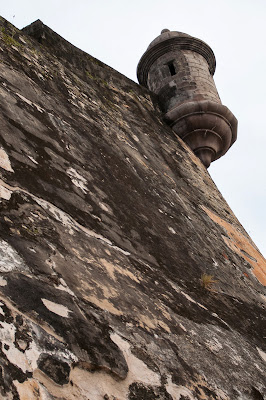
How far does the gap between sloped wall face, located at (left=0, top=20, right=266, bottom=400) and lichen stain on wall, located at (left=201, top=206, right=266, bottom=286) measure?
0.01m

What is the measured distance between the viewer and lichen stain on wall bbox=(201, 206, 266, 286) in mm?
4121

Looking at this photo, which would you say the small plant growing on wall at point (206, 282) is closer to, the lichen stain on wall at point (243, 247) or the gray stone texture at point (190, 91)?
the lichen stain on wall at point (243, 247)

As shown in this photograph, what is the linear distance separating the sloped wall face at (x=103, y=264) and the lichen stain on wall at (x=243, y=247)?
13mm

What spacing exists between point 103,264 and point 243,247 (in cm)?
243

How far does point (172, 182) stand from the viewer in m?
4.37

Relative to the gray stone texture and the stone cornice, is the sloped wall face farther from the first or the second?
the stone cornice

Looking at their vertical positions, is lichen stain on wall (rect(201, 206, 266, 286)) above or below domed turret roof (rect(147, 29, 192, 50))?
below

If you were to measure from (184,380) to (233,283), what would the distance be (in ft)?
5.46

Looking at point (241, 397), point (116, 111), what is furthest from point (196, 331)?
point (116, 111)

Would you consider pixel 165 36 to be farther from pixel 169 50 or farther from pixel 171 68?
pixel 171 68

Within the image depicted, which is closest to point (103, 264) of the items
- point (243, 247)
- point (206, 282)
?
point (206, 282)

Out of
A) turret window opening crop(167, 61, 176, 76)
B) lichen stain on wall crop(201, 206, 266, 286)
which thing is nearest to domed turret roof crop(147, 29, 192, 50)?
turret window opening crop(167, 61, 176, 76)

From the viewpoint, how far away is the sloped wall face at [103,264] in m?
1.54

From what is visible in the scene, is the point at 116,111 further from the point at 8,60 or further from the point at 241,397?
the point at 241,397
